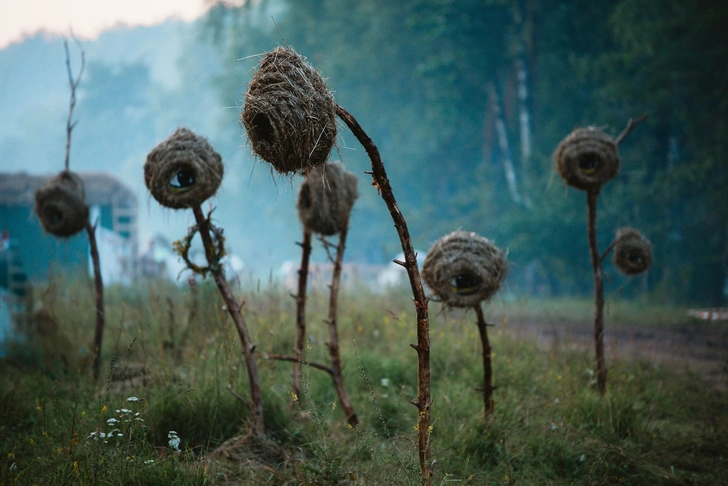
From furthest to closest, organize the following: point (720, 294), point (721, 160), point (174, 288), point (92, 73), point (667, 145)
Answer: point (92, 73)
point (667, 145)
point (720, 294)
point (721, 160)
point (174, 288)

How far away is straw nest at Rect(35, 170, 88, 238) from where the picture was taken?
246 inches

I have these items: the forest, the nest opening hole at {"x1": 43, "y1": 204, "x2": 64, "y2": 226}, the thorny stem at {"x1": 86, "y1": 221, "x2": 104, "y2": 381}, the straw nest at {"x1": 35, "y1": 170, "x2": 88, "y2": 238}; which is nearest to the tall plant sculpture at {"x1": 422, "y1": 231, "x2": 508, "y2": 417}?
the thorny stem at {"x1": 86, "y1": 221, "x2": 104, "y2": 381}

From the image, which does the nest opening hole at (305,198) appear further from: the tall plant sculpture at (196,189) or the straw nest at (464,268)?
the straw nest at (464,268)

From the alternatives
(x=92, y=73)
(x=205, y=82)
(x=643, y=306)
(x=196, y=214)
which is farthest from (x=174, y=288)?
(x=92, y=73)

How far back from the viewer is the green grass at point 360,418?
12.1 ft

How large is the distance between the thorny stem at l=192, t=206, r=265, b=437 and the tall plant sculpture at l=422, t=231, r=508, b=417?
4.73 ft

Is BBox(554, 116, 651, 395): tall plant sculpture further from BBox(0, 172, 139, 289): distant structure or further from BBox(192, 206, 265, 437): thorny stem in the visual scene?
BBox(0, 172, 139, 289): distant structure

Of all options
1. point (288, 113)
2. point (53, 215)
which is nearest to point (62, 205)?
point (53, 215)

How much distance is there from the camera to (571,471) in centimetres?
441

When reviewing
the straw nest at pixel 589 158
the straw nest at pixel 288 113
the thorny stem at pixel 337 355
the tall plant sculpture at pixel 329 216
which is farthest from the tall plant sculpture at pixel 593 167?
the straw nest at pixel 288 113

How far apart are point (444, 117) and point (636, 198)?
1005cm

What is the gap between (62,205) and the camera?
623cm

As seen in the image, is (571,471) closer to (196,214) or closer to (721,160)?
(196,214)

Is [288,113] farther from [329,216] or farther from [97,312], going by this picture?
[97,312]
